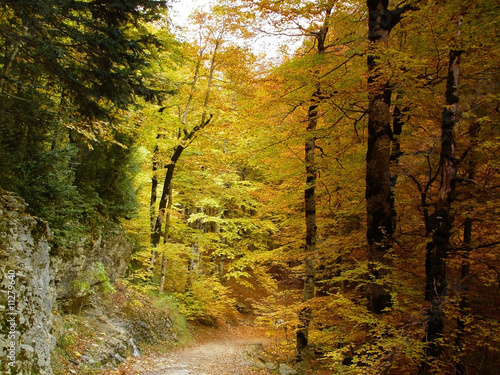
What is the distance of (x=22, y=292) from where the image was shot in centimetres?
426

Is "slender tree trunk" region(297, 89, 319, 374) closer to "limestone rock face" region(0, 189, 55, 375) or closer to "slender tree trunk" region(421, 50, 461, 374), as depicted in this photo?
"slender tree trunk" region(421, 50, 461, 374)

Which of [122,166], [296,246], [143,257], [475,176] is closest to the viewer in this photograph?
[475,176]

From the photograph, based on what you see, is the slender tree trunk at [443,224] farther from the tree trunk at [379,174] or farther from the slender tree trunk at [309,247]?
the slender tree trunk at [309,247]

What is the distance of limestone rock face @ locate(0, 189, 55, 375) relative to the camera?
12.5ft

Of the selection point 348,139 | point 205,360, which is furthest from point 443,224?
point 205,360

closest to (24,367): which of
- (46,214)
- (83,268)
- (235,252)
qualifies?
(46,214)

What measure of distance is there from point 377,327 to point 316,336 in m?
4.06

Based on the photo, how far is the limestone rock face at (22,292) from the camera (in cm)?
380

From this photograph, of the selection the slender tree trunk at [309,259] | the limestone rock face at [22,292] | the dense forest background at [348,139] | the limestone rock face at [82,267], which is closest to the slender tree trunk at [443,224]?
the dense forest background at [348,139]

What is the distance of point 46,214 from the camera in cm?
547

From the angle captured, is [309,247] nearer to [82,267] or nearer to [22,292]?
[82,267]

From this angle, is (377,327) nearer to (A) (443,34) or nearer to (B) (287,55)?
(A) (443,34)

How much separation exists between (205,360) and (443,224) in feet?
28.6

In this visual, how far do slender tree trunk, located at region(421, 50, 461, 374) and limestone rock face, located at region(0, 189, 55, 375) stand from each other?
17.9 feet
